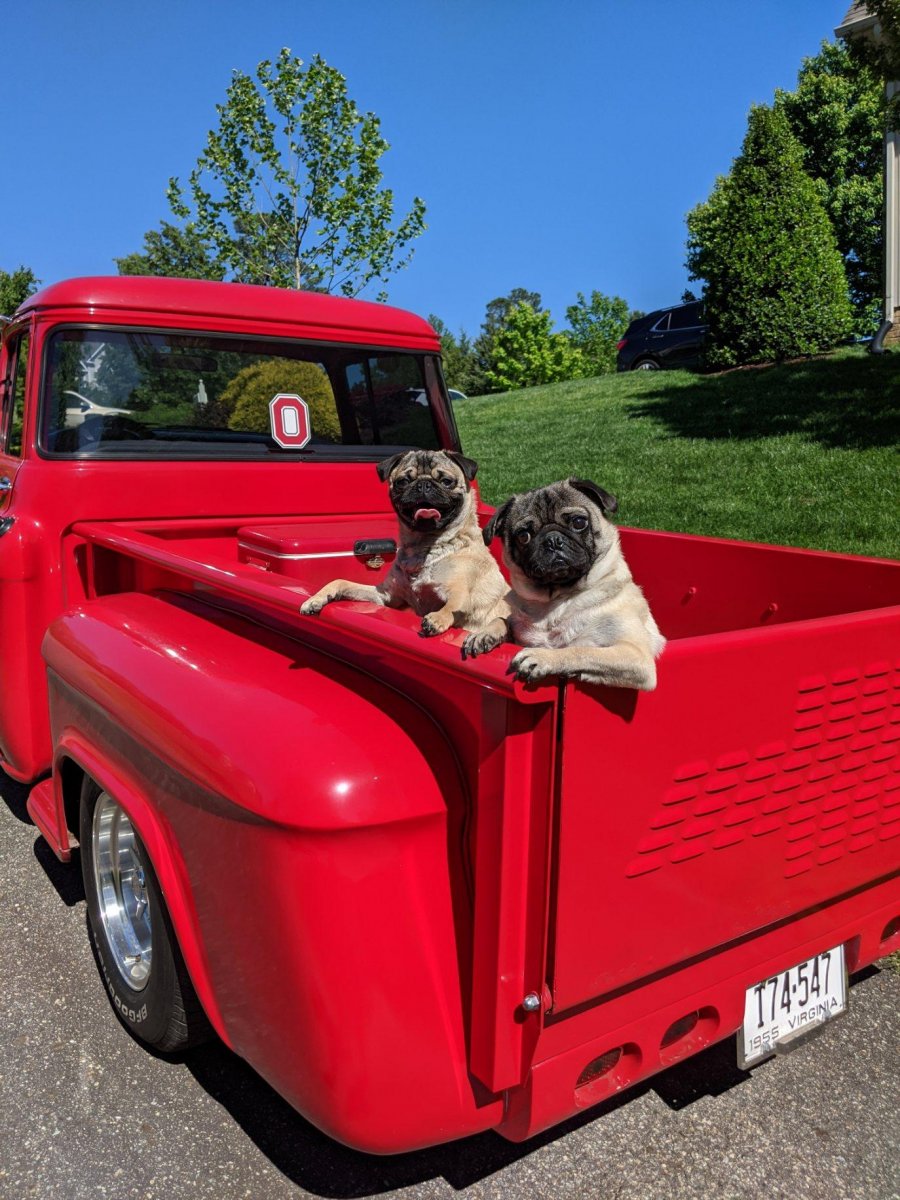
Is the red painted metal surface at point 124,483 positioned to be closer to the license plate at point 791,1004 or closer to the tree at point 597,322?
the license plate at point 791,1004

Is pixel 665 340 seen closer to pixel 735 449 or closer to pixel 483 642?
pixel 735 449

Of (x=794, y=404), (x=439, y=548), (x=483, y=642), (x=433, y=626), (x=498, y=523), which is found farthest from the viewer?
(x=794, y=404)

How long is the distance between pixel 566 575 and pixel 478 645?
465 millimetres

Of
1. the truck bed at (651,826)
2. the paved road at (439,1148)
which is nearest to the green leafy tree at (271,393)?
the truck bed at (651,826)

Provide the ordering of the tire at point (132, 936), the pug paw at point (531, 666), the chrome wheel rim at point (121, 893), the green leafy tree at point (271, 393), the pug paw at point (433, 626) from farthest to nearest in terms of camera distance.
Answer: the green leafy tree at point (271, 393), the chrome wheel rim at point (121, 893), the tire at point (132, 936), the pug paw at point (433, 626), the pug paw at point (531, 666)

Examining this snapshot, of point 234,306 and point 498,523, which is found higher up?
point 234,306

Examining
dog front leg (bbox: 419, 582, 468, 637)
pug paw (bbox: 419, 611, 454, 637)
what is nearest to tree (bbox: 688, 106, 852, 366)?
dog front leg (bbox: 419, 582, 468, 637)

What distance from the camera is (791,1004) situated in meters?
2.32

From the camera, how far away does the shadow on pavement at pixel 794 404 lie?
11.2m

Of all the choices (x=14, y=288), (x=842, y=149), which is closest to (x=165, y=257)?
(x=14, y=288)

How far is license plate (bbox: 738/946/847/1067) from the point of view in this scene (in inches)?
88.1

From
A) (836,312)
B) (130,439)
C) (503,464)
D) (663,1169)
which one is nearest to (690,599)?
(663,1169)

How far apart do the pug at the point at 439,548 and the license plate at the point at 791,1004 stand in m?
1.44

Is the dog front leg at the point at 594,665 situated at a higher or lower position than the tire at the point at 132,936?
higher
